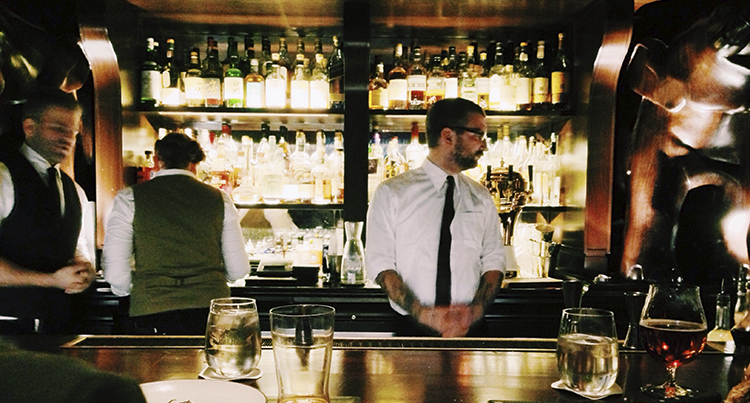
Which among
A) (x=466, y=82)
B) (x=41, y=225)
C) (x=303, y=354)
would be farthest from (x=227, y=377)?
(x=466, y=82)

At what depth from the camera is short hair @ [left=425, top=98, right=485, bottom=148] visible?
1883mm

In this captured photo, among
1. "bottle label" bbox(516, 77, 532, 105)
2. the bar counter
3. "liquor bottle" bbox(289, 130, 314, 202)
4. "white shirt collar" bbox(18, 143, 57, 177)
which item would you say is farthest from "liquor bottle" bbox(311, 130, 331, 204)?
the bar counter

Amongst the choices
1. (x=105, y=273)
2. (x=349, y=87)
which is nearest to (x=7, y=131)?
(x=105, y=273)

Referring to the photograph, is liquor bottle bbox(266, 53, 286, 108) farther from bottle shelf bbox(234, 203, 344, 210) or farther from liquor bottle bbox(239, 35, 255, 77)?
bottle shelf bbox(234, 203, 344, 210)

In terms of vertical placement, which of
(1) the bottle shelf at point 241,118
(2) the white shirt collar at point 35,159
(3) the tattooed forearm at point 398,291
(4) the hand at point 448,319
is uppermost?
(1) the bottle shelf at point 241,118

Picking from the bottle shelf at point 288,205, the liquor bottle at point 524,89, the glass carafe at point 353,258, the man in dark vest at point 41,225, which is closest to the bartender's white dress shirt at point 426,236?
the glass carafe at point 353,258

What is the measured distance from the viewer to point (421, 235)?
1.92 m

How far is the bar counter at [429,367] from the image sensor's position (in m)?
0.79

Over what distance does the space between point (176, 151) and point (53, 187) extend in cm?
55

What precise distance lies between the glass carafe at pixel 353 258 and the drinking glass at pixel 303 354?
1812 mm

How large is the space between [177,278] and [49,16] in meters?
1.59

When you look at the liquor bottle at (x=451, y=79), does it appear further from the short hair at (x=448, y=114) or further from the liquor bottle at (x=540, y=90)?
the short hair at (x=448, y=114)

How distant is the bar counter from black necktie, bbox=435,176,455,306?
2.38 ft

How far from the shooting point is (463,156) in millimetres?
1927
